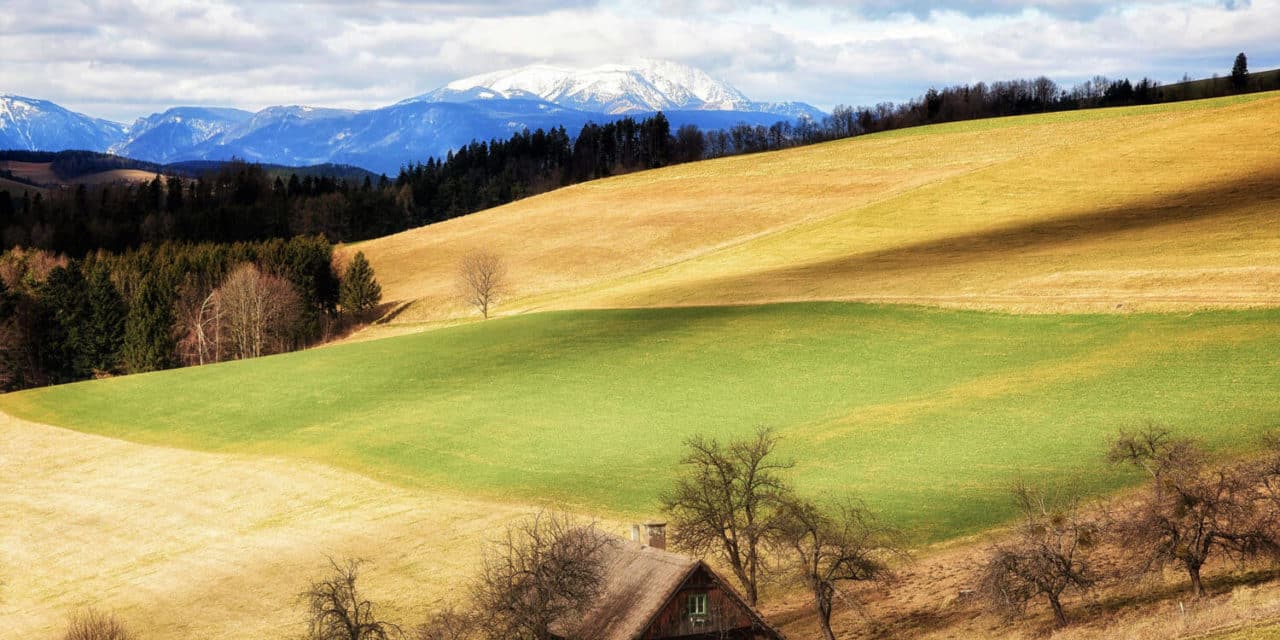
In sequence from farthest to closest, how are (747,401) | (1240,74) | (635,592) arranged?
(1240,74) < (747,401) < (635,592)

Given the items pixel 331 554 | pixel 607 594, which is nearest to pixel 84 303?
pixel 331 554

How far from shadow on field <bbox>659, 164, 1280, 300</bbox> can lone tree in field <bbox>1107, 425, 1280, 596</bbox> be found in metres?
46.5

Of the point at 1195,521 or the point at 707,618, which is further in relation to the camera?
the point at 707,618

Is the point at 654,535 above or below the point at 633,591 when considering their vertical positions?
above

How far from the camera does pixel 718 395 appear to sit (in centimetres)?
6162

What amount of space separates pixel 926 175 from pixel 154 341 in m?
76.8

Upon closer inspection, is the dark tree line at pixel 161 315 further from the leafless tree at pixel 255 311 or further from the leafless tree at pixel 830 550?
the leafless tree at pixel 830 550

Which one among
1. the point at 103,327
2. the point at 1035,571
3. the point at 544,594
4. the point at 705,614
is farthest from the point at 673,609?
the point at 103,327

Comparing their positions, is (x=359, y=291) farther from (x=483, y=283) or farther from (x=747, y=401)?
(x=747, y=401)

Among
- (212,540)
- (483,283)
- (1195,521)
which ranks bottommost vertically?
(212,540)

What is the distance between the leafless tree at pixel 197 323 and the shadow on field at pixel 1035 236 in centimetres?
5181

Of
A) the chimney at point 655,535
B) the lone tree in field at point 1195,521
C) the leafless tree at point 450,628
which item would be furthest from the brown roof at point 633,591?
the lone tree in field at point 1195,521

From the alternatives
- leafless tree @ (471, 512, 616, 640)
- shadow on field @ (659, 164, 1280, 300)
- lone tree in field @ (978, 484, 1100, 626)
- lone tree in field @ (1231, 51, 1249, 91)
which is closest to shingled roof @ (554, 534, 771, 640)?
leafless tree @ (471, 512, 616, 640)

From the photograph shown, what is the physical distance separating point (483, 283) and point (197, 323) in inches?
1319
